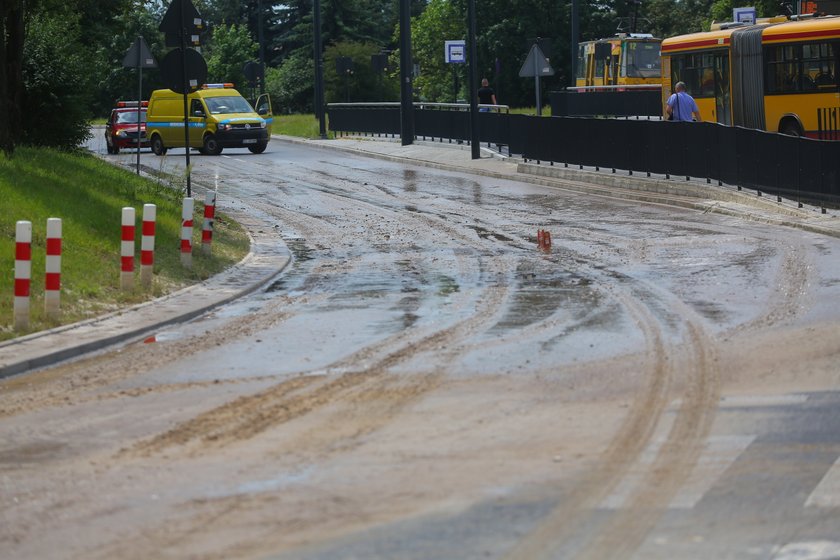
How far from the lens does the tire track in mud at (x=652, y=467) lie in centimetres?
653

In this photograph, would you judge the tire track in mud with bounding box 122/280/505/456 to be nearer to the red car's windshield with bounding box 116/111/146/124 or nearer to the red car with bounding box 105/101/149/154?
the red car with bounding box 105/101/149/154

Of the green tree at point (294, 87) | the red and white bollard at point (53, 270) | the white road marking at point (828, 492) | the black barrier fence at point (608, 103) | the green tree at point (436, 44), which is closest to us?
the white road marking at point (828, 492)

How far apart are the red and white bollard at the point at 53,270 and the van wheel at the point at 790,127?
22207mm

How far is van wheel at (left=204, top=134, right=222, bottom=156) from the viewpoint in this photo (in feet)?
153

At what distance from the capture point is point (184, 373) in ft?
36.8

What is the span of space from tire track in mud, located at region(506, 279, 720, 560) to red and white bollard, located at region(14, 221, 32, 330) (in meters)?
4.99

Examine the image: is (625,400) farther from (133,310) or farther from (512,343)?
(133,310)

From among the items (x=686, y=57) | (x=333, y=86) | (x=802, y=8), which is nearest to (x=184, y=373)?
(x=686, y=57)

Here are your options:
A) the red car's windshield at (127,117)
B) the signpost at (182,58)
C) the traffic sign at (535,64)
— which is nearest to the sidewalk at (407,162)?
the traffic sign at (535,64)

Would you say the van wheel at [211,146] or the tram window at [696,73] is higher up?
the tram window at [696,73]

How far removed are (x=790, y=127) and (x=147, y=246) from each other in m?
20.4

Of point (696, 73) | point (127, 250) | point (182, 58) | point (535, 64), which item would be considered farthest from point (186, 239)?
point (696, 73)

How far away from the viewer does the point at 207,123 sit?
4694cm

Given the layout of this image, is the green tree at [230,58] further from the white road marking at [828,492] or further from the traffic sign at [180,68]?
the white road marking at [828,492]
